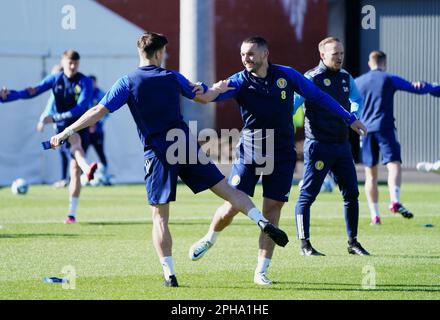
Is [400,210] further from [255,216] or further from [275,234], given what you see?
[275,234]

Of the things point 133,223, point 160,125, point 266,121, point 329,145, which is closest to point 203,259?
point 329,145

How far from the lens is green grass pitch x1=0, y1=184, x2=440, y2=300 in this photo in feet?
30.5

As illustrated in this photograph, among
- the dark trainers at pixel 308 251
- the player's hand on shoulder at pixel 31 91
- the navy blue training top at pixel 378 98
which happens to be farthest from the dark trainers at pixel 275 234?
the navy blue training top at pixel 378 98

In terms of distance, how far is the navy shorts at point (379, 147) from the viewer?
1569cm

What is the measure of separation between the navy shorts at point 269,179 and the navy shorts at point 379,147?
228 inches

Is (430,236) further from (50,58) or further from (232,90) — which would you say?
(50,58)

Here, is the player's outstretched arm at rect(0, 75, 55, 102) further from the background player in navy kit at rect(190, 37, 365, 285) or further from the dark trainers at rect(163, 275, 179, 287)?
the dark trainers at rect(163, 275, 179, 287)

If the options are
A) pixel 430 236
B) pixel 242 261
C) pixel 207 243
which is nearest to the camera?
pixel 207 243

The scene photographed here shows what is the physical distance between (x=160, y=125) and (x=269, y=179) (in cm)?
119

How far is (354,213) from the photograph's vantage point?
39.8 ft

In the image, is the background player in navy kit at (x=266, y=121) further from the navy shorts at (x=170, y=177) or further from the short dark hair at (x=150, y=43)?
the short dark hair at (x=150, y=43)

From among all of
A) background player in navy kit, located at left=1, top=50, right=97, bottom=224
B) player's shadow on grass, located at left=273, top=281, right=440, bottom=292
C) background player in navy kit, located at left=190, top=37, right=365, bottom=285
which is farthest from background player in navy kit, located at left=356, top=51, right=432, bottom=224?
player's shadow on grass, located at left=273, top=281, right=440, bottom=292
